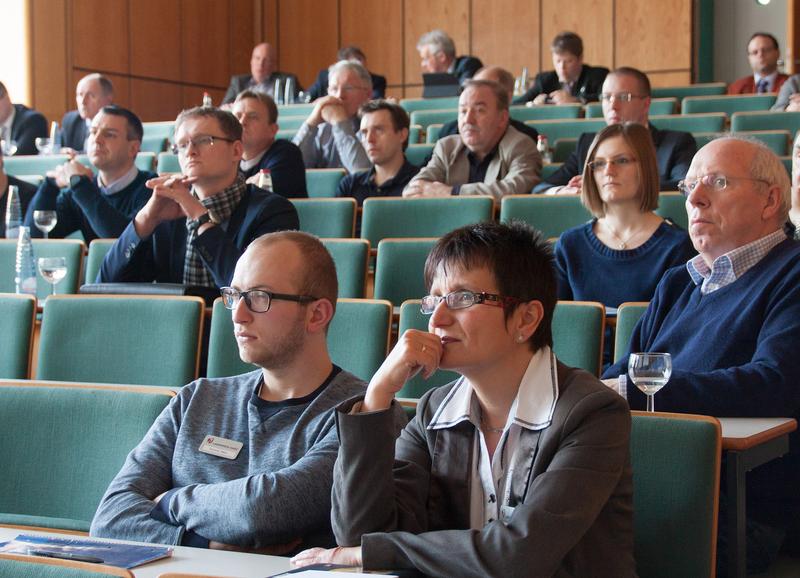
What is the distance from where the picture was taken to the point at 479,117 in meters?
5.24

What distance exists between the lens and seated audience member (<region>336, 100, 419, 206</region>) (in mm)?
5293

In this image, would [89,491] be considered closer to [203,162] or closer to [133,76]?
[203,162]

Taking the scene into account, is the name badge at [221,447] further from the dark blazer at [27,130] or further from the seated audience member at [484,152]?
the dark blazer at [27,130]

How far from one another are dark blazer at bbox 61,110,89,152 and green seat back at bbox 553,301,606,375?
5723 millimetres

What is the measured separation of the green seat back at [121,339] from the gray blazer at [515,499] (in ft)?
4.20

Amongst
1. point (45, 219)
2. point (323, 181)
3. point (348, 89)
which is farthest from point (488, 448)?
point (348, 89)

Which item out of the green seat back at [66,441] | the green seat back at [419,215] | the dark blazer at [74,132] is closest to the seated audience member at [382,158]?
the green seat back at [419,215]

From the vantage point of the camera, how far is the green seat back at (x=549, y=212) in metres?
4.13

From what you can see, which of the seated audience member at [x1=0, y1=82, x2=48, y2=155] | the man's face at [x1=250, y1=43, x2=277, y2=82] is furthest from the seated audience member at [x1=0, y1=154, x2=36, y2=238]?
the man's face at [x1=250, y1=43, x2=277, y2=82]

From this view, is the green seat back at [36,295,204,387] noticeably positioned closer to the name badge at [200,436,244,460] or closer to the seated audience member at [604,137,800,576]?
the name badge at [200,436,244,460]

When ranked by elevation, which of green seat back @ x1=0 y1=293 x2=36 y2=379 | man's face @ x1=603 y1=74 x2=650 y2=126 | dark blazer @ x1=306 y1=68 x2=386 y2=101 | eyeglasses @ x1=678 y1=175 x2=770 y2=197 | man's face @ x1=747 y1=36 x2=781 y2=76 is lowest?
green seat back @ x1=0 y1=293 x2=36 y2=379

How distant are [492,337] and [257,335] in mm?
553

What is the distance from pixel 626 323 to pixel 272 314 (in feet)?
3.60

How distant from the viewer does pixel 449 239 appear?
6.01 feet
